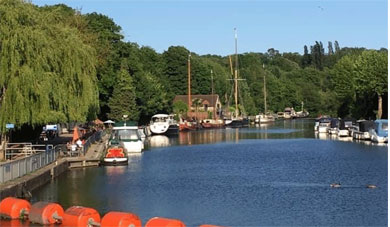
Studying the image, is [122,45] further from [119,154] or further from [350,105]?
[119,154]

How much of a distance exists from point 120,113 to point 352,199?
2433 inches

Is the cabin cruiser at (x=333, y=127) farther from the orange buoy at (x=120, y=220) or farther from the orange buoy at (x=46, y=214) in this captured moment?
the orange buoy at (x=120, y=220)

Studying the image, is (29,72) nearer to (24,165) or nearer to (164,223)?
(24,165)

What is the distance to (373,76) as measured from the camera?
321ft

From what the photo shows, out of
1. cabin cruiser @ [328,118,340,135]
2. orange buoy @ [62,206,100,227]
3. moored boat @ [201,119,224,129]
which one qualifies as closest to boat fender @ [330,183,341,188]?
orange buoy @ [62,206,100,227]

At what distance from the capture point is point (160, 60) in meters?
145

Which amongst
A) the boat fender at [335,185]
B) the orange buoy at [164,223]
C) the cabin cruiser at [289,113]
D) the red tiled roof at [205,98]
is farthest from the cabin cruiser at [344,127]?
the cabin cruiser at [289,113]

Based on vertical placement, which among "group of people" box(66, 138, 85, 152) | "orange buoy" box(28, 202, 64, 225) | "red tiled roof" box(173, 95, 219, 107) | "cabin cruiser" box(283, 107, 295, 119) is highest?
"red tiled roof" box(173, 95, 219, 107)

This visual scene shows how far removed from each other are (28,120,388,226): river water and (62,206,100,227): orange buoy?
6156 mm

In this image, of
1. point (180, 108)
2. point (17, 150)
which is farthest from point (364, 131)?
point (180, 108)

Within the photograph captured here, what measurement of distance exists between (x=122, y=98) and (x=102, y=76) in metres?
4.97

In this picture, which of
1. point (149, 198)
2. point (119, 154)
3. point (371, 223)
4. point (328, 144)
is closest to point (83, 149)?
point (119, 154)

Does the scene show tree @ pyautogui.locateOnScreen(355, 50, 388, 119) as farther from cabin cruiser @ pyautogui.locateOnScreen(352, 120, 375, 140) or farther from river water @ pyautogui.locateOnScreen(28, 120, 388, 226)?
river water @ pyautogui.locateOnScreen(28, 120, 388, 226)

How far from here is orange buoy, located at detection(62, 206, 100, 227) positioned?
74.8 feet
